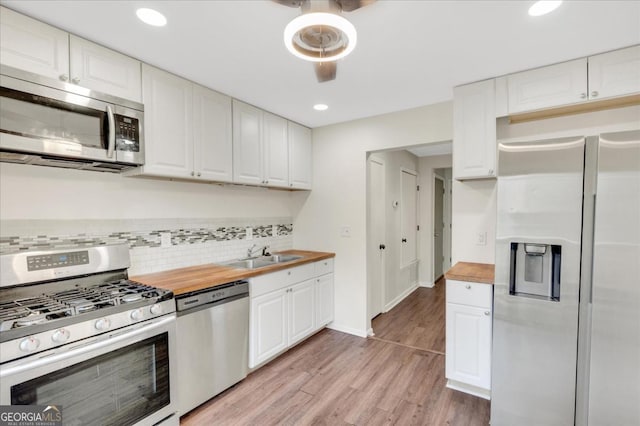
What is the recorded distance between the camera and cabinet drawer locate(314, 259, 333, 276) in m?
3.32

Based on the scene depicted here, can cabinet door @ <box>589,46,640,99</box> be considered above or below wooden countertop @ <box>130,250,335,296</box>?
above

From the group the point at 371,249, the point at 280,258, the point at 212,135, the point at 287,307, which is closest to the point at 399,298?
the point at 371,249

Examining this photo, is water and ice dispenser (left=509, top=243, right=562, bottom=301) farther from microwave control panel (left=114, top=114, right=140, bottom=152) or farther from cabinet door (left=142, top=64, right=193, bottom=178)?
microwave control panel (left=114, top=114, right=140, bottom=152)

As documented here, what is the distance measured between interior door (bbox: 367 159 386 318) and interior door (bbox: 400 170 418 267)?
0.82 m

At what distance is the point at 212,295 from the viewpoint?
85.4 inches

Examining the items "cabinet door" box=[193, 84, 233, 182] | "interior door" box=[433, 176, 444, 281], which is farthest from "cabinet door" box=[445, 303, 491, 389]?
"interior door" box=[433, 176, 444, 281]

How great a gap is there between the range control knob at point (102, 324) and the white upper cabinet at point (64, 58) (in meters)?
1.42

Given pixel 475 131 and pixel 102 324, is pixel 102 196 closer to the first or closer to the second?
pixel 102 324

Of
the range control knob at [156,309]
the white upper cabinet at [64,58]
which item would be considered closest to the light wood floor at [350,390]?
the range control knob at [156,309]

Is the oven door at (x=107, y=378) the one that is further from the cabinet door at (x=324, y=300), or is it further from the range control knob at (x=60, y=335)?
the cabinet door at (x=324, y=300)

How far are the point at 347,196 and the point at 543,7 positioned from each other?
2296 millimetres

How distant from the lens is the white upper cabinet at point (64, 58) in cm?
157

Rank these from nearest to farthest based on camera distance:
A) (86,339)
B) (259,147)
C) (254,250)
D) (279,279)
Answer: (86,339), (279,279), (259,147), (254,250)

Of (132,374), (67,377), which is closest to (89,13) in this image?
(67,377)
